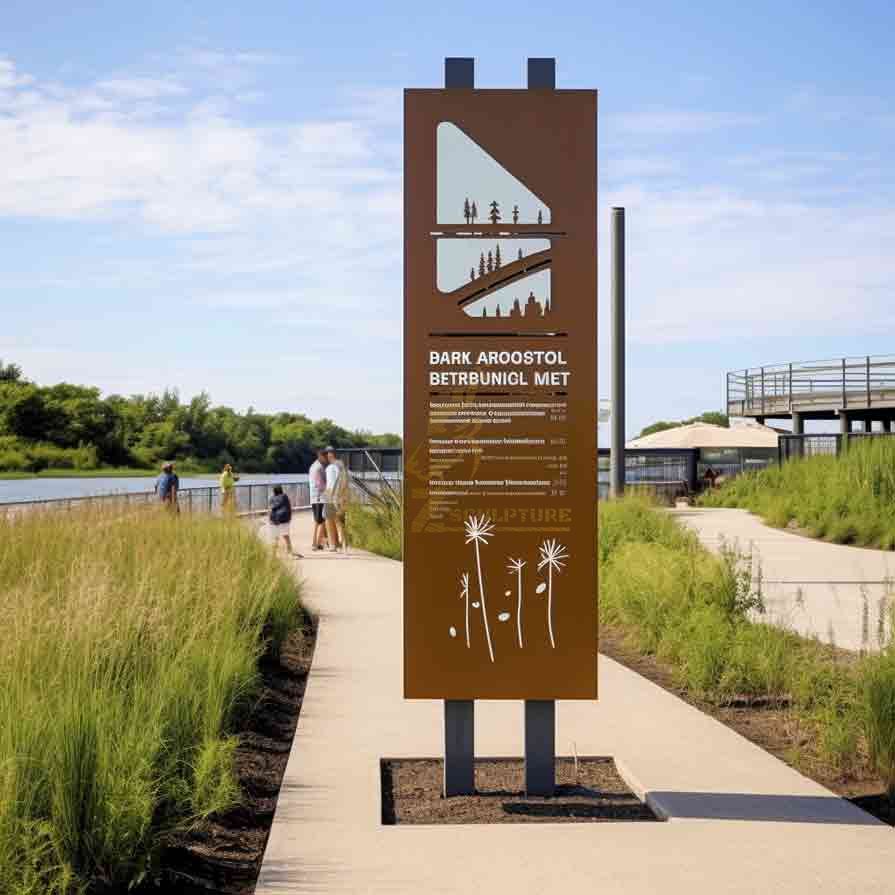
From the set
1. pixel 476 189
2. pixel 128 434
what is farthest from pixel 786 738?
pixel 128 434

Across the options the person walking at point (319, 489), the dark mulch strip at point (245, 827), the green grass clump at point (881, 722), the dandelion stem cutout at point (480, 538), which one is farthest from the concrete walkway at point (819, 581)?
the person walking at point (319, 489)

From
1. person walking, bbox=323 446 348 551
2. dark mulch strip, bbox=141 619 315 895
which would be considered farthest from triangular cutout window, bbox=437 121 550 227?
person walking, bbox=323 446 348 551

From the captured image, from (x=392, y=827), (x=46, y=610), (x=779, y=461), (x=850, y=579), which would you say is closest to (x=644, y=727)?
(x=392, y=827)

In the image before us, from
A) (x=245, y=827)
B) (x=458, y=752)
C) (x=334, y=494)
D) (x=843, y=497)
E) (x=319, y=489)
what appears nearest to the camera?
(x=245, y=827)

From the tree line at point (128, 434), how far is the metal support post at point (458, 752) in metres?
71.7

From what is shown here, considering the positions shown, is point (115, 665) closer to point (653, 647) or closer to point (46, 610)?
point (46, 610)

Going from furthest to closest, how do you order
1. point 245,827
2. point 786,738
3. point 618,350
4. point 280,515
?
1. point 618,350
2. point 280,515
3. point 786,738
4. point 245,827

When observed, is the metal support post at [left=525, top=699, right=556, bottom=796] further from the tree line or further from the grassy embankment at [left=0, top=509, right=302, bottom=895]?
the tree line

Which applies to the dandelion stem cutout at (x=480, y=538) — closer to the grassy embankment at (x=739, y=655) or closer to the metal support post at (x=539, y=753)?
the metal support post at (x=539, y=753)

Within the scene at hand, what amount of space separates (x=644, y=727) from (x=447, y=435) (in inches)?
111

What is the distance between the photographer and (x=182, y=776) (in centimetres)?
584

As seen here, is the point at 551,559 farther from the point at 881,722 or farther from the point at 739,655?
the point at 739,655

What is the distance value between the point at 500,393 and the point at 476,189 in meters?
1.12

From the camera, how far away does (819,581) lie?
16.1 meters
